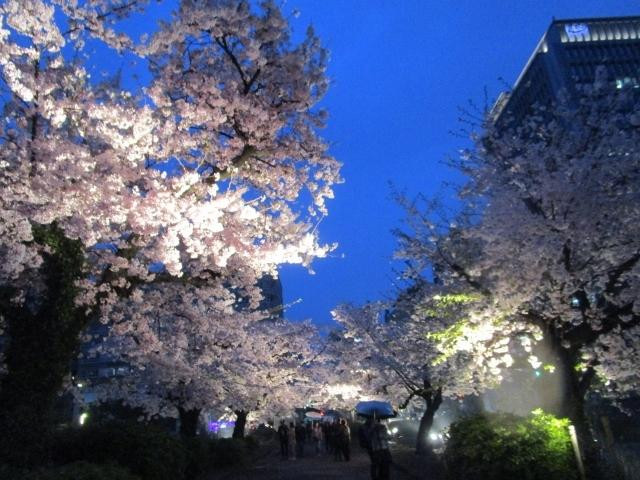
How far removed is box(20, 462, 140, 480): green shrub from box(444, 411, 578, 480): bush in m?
6.82

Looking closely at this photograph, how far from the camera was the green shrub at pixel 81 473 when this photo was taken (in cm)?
644

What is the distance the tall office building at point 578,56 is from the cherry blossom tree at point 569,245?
2051 inches

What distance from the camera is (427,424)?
2067 cm

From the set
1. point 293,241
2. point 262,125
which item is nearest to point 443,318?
point 293,241

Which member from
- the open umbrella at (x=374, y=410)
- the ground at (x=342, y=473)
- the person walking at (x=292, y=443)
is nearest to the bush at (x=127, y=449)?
the ground at (x=342, y=473)

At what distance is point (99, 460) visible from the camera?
33.0 ft

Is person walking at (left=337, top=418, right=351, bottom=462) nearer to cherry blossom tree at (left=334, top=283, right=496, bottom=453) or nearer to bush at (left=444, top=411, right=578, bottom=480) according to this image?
cherry blossom tree at (left=334, top=283, right=496, bottom=453)

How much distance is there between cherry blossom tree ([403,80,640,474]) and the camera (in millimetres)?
11281

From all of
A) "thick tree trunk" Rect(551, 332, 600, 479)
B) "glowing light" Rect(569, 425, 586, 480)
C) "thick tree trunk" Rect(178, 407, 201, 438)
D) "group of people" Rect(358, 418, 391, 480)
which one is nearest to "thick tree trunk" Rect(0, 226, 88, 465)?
"group of people" Rect(358, 418, 391, 480)

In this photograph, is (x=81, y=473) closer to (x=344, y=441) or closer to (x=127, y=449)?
(x=127, y=449)

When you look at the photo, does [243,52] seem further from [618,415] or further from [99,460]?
[618,415]

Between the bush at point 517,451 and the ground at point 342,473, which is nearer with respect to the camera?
the bush at point 517,451

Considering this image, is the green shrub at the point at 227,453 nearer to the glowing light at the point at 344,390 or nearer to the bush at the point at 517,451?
the bush at the point at 517,451

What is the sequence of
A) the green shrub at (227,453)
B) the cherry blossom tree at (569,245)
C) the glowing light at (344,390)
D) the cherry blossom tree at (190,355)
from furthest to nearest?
1. the glowing light at (344,390)
2. the green shrub at (227,453)
3. the cherry blossom tree at (190,355)
4. the cherry blossom tree at (569,245)
